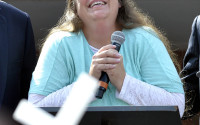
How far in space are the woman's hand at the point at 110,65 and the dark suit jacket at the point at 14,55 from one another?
1.60ft

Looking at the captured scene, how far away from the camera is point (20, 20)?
72.4 inches

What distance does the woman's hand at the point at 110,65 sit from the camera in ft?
4.56

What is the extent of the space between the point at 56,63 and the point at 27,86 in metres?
0.35

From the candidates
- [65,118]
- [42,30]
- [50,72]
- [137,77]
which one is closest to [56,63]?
[50,72]

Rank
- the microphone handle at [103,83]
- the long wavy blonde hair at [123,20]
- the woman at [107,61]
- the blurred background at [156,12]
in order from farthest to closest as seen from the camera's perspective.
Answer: the blurred background at [156,12], the long wavy blonde hair at [123,20], the woman at [107,61], the microphone handle at [103,83]

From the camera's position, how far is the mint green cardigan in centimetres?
153

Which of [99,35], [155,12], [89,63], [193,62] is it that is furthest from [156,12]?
[89,63]

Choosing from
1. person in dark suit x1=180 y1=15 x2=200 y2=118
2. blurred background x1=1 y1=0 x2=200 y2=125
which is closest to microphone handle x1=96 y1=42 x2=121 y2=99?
person in dark suit x1=180 y1=15 x2=200 y2=118

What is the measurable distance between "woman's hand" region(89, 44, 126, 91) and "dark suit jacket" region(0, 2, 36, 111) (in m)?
0.49

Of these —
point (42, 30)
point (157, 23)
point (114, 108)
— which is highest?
point (114, 108)

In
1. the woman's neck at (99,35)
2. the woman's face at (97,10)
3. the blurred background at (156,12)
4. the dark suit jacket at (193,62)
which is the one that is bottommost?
the blurred background at (156,12)

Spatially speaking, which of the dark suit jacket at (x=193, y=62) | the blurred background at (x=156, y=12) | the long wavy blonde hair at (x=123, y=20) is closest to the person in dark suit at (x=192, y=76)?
the dark suit jacket at (x=193, y=62)

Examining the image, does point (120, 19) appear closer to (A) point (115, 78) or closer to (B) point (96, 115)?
(A) point (115, 78)

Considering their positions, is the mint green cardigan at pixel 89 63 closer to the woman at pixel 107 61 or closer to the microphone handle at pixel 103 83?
the woman at pixel 107 61
